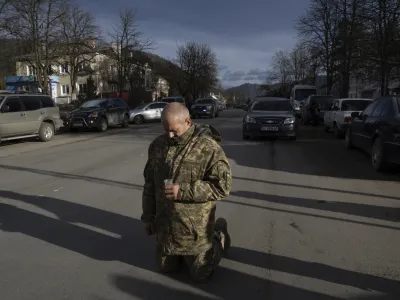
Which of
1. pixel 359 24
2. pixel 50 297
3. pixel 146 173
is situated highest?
pixel 359 24

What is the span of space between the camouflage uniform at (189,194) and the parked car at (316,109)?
63.7 ft

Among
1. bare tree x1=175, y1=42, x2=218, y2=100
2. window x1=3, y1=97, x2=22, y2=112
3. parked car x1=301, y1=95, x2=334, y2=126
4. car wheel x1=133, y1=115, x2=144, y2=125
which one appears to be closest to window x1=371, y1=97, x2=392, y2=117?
window x1=3, y1=97, x2=22, y2=112

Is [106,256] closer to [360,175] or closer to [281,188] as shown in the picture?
[281,188]

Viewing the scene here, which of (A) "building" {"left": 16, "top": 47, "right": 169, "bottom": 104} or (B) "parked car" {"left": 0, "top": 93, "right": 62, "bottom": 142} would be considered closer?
(B) "parked car" {"left": 0, "top": 93, "right": 62, "bottom": 142}

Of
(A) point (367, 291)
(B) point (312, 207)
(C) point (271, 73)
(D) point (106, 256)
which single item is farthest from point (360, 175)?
(C) point (271, 73)

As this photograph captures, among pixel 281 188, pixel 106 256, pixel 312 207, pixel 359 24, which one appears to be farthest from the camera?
pixel 359 24

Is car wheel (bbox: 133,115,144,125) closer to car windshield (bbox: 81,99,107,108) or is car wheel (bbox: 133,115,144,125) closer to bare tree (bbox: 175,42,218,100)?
car windshield (bbox: 81,99,107,108)

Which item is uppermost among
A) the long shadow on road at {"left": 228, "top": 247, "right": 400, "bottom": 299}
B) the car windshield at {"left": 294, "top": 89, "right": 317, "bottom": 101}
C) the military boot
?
the car windshield at {"left": 294, "top": 89, "right": 317, "bottom": 101}

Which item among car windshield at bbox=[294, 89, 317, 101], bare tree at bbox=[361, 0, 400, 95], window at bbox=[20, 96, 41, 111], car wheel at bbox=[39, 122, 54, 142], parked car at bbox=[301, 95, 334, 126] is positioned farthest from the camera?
car windshield at bbox=[294, 89, 317, 101]

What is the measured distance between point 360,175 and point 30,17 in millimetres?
22726

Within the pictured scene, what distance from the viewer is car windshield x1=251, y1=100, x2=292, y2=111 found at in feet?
50.3

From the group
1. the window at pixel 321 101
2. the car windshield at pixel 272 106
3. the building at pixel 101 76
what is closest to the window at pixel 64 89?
the building at pixel 101 76

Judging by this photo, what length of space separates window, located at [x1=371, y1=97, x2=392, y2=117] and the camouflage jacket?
22.6 feet

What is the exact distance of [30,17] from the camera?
961 inches
